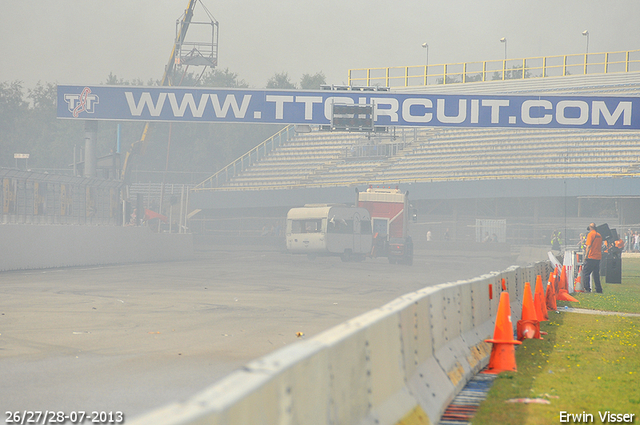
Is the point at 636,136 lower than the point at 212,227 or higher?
higher

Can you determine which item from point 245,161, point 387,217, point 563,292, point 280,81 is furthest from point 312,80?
point 563,292

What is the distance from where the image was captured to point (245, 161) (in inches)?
2537

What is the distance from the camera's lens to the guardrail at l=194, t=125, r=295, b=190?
209 ft

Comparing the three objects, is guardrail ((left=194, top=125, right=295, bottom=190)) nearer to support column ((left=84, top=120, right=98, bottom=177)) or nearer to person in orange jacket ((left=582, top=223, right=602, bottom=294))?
support column ((left=84, top=120, right=98, bottom=177))

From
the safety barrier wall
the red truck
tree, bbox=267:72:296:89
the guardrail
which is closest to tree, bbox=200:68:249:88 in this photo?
tree, bbox=267:72:296:89

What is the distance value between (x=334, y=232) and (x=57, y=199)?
1324 cm

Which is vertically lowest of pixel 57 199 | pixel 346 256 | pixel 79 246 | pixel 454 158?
pixel 346 256

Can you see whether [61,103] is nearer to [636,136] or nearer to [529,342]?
[529,342]

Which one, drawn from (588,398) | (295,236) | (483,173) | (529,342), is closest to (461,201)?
(483,173)

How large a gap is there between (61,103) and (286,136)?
A: 36223 millimetres

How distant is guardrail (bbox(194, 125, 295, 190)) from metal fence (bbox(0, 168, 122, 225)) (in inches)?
1300

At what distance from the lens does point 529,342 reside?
1076 centimetres

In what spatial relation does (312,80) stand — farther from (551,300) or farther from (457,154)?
(551,300)

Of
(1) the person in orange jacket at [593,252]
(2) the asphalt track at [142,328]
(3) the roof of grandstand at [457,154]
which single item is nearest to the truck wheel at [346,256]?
(2) the asphalt track at [142,328]
